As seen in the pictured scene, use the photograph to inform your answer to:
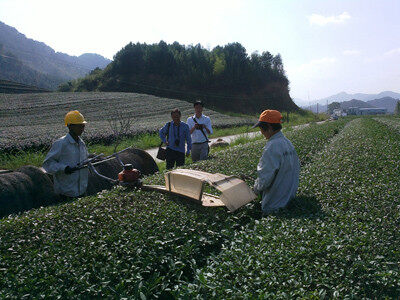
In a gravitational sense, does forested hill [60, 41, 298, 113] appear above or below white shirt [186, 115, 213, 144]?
above

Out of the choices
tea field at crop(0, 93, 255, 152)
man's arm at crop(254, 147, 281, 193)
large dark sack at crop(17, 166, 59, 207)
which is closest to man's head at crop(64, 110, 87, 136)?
large dark sack at crop(17, 166, 59, 207)

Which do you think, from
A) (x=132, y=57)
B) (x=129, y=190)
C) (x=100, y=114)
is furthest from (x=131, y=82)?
(x=129, y=190)

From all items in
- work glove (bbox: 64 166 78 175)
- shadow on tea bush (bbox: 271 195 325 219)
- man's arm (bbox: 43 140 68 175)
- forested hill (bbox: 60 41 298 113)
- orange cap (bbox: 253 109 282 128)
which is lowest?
shadow on tea bush (bbox: 271 195 325 219)

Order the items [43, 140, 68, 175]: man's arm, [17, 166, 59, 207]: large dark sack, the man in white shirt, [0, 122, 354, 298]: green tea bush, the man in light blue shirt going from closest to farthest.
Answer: [0, 122, 354, 298]: green tea bush
[43, 140, 68, 175]: man's arm
[17, 166, 59, 207]: large dark sack
the man in light blue shirt
the man in white shirt

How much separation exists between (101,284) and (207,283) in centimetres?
93

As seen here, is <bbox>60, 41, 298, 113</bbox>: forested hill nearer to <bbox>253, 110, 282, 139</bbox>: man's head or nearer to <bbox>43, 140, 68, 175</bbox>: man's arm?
<bbox>43, 140, 68, 175</bbox>: man's arm

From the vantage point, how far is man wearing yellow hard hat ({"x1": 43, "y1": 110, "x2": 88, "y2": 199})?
16.5 ft

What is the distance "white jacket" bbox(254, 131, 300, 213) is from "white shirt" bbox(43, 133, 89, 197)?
283cm

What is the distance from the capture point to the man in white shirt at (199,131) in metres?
8.77

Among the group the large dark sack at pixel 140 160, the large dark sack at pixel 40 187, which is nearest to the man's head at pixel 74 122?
the large dark sack at pixel 40 187

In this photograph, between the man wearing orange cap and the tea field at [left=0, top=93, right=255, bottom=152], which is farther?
the tea field at [left=0, top=93, right=255, bottom=152]

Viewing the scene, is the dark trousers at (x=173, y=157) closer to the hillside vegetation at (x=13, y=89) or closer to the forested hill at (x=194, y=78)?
the forested hill at (x=194, y=78)

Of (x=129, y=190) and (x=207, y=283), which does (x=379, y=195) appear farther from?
(x=129, y=190)

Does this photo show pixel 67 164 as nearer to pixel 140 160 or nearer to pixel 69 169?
pixel 69 169
